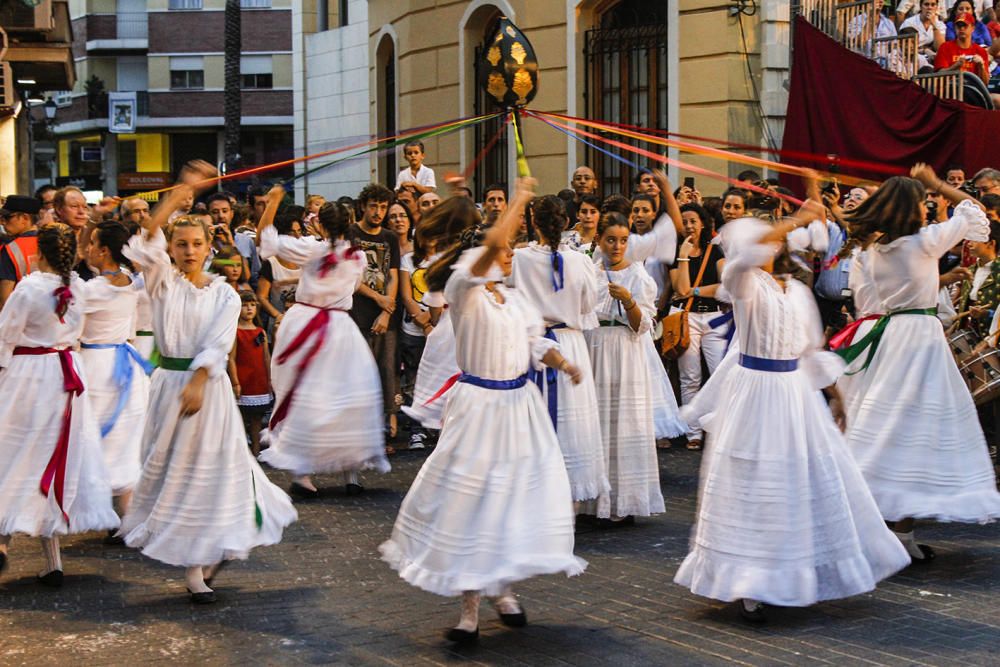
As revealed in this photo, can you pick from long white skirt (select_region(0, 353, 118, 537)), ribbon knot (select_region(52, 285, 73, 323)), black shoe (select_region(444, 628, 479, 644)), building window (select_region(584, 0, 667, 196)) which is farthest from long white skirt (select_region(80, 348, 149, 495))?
building window (select_region(584, 0, 667, 196))

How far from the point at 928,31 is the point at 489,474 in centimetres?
1140

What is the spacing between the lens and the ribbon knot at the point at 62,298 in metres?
8.11

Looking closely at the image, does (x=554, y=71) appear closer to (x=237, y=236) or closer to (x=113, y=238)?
(x=237, y=236)

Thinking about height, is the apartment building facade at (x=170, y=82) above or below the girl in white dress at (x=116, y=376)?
above

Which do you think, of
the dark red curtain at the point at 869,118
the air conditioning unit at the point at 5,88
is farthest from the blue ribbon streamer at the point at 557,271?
the air conditioning unit at the point at 5,88

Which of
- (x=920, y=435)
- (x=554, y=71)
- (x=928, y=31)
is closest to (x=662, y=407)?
(x=920, y=435)

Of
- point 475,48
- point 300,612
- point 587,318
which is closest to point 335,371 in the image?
point 587,318

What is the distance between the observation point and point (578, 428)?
359 inches

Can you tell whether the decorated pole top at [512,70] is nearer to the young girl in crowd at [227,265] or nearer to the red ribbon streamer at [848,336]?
the young girl in crowd at [227,265]

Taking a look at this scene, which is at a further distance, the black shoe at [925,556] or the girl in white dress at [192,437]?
the black shoe at [925,556]

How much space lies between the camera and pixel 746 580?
684 cm

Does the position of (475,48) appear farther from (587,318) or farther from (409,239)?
(587,318)

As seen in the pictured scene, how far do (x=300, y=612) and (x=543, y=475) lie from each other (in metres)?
1.46

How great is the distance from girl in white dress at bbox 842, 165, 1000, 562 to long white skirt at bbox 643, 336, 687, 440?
2.37 metres
